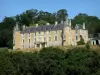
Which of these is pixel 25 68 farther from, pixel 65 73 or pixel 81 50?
pixel 81 50

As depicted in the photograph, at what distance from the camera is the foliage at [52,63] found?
150 ft

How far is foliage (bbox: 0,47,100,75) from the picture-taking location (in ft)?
150

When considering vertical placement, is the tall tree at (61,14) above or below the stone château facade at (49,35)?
above

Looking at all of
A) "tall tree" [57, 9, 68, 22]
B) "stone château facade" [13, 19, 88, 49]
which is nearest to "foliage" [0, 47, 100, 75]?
"stone château facade" [13, 19, 88, 49]

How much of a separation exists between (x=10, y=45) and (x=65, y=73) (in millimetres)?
34574

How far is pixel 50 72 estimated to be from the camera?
46.4m

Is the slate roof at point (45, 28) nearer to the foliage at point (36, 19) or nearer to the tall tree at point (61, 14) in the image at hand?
the foliage at point (36, 19)

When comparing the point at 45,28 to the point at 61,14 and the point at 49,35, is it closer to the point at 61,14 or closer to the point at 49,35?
the point at 49,35

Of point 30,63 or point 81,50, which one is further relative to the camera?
point 81,50

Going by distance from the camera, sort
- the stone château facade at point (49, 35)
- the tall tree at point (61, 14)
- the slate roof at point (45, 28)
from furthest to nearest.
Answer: the tall tree at point (61, 14)
the slate roof at point (45, 28)
the stone château facade at point (49, 35)

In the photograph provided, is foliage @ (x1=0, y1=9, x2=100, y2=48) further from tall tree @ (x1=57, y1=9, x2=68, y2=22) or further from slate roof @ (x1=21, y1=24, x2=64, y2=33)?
slate roof @ (x1=21, y1=24, x2=64, y2=33)

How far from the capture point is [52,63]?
1870 inches

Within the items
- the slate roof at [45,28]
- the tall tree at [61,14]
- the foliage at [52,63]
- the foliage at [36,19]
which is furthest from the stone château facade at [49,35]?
the tall tree at [61,14]

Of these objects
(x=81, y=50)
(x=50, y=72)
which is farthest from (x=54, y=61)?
(x=81, y=50)
